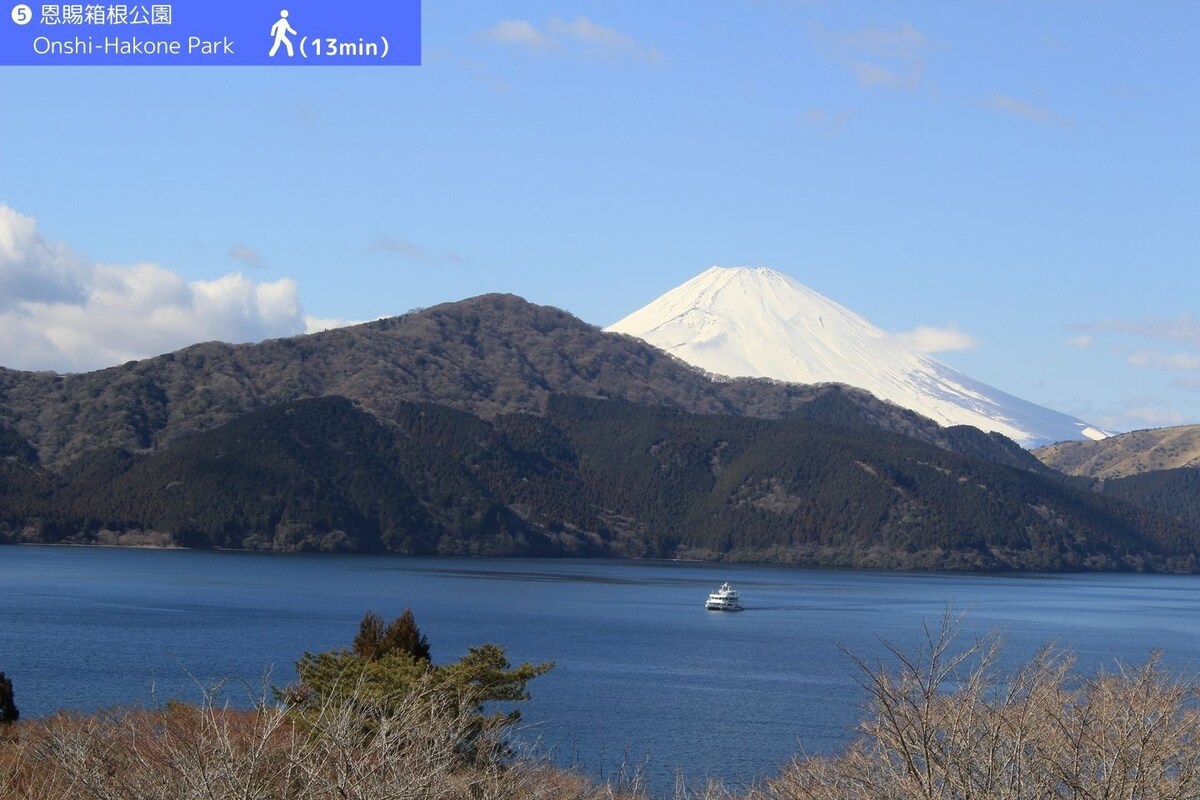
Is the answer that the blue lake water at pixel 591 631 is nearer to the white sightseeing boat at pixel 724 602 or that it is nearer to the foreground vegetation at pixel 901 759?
the white sightseeing boat at pixel 724 602

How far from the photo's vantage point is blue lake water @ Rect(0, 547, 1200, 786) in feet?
140

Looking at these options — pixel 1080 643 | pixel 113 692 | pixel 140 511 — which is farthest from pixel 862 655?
pixel 140 511

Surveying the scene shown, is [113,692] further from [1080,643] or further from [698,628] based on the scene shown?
[1080,643]

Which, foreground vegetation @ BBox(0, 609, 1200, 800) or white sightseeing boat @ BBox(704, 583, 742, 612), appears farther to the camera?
white sightseeing boat @ BBox(704, 583, 742, 612)

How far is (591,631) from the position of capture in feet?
257

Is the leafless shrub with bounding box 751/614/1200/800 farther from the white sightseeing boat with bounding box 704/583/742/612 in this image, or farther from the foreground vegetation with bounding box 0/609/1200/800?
the white sightseeing boat with bounding box 704/583/742/612

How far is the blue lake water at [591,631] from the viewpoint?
1679 inches

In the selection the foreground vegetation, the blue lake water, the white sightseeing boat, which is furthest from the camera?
the white sightseeing boat

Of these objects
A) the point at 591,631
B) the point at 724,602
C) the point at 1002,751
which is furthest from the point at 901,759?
the point at 724,602

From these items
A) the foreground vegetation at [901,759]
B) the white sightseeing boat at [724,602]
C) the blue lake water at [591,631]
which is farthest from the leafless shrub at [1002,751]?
the white sightseeing boat at [724,602]

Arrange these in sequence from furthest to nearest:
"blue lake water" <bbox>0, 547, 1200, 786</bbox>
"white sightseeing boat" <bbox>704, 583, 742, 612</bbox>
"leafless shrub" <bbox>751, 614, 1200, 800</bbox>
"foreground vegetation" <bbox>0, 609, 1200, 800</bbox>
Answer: "white sightseeing boat" <bbox>704, 583, 742, 612</bbox> → "blue lake water" <bbox>0, 547, 1200, 786</bbox> → "foreground vegetation" <bbox>0, 609, 1200, 800</bbox> → "leafless shrub" <bbox>751, 614, 1200, 800</bbox>

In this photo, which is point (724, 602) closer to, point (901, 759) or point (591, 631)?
point (591, 631)

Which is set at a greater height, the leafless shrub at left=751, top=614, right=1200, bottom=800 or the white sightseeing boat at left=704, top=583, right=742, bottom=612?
the leafless shrub at left=751, top=614, right=1200, bottom=800

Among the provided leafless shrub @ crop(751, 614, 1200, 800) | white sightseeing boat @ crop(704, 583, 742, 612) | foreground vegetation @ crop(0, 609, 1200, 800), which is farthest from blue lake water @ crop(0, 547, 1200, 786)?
leafless shrub @ crop(751, 614, 1200, 800)
